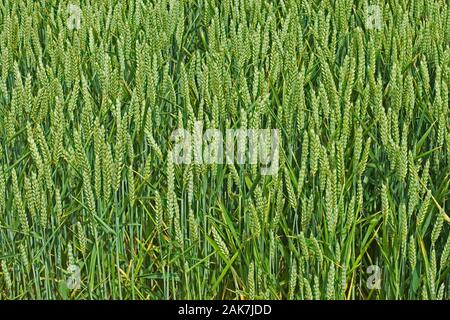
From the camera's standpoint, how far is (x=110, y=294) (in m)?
1.62

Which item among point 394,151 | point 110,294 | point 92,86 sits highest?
point 92,86

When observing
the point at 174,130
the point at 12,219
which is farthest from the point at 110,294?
the point at 174,130

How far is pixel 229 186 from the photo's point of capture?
1592 millimetres

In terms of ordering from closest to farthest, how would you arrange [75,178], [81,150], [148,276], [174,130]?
[81,150] < [148,276] < [75,178] < [174,130]

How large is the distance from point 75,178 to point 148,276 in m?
0.27

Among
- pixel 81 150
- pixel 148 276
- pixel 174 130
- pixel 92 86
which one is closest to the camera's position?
pixel 81 150

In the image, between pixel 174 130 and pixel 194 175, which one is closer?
pixel 194 175

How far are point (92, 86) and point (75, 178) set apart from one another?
1.35 ft

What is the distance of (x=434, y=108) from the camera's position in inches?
66.6

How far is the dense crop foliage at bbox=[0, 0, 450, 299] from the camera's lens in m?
1.44

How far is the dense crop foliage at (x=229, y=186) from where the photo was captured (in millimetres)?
1443

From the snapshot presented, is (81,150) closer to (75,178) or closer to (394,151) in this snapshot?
→ (75,178)

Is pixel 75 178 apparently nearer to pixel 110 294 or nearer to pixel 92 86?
pixel 110 294

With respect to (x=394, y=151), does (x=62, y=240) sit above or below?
below
